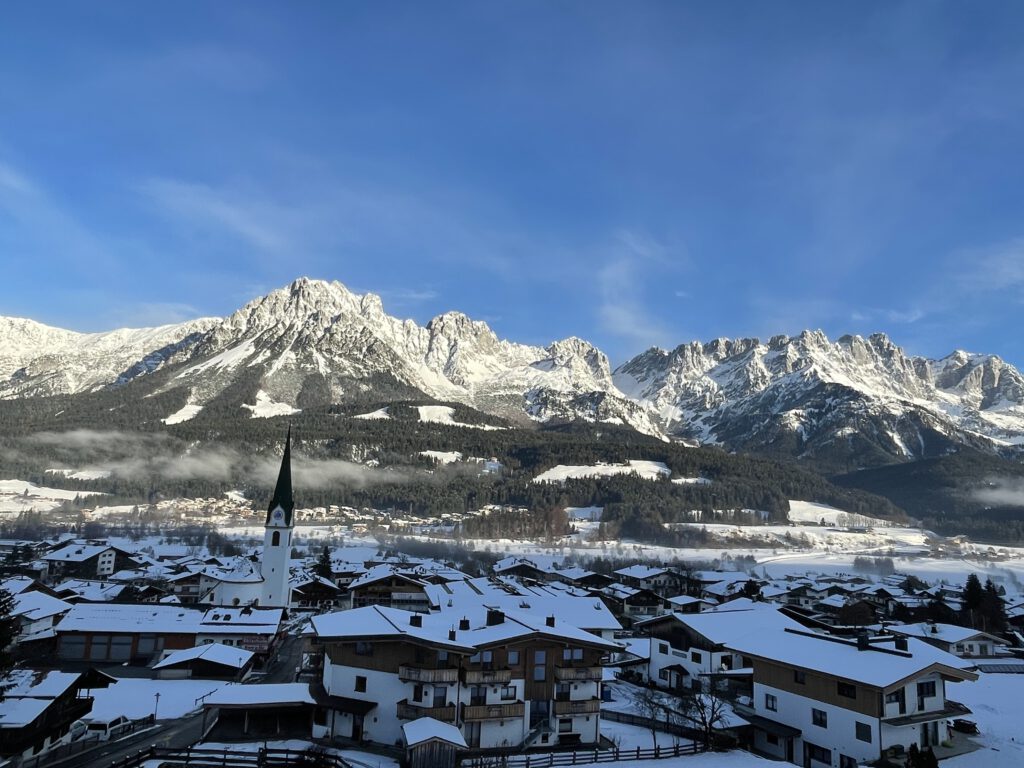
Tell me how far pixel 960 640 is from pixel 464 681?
44.7 meters

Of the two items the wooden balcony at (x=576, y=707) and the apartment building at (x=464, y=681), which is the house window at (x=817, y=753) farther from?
the wooden balcony at (x=576, y=707)

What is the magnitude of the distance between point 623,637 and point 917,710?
109 feet

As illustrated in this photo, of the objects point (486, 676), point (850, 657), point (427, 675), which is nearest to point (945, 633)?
point (850, 657)

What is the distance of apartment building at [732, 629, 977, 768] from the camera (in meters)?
28.8

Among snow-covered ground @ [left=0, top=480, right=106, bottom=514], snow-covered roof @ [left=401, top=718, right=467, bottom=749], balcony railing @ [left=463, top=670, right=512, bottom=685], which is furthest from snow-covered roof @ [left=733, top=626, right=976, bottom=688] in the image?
snow-covered ground @ [left=0, top=480, right=106, bottom=514]

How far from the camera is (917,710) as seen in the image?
30062 mm

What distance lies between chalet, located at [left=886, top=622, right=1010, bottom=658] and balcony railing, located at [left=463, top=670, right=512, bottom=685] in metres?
38.2

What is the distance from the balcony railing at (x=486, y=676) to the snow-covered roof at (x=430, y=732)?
221cm

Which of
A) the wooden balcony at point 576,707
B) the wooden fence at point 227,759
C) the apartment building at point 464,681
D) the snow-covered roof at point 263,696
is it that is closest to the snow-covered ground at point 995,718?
the wooden balcony at point 576,707

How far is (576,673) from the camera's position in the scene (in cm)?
3281

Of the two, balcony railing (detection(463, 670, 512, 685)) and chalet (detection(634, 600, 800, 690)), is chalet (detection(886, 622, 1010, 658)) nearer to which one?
chalet (detection(634, 600, 800, 690))

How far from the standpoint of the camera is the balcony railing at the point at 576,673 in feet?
107

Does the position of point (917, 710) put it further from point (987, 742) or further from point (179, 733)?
point (179, 733)

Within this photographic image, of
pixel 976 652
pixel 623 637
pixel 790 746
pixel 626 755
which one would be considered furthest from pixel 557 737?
pixel 976 652
